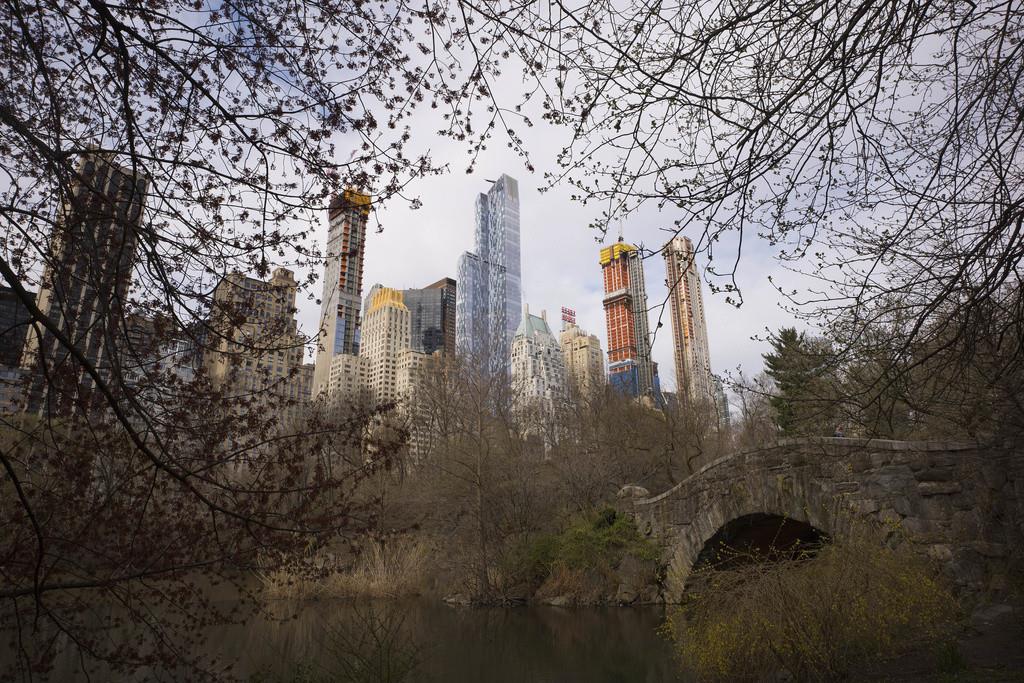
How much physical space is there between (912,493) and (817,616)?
320cm

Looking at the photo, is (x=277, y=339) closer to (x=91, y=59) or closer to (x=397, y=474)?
(x=91, y=59)

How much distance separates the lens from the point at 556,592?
17078 mm

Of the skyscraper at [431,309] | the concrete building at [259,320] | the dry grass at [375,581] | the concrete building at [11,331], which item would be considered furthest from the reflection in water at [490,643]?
the skyscraper at [431,309]

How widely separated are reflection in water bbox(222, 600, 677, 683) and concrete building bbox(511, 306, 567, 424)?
10.7m

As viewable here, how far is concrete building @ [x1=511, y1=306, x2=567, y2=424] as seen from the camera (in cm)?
2677

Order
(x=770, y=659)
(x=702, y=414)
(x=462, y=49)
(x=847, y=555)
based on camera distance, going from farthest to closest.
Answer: (x=702, y=414) → (x=847, y=555) → (x=770, y=659) → (x=462, y=49)

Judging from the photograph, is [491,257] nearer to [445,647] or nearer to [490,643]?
[490,643]

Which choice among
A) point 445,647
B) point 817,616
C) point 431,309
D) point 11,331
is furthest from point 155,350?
point 431,309

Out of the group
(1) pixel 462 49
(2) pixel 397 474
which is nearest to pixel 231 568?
(1) pixel 462 49

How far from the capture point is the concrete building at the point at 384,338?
3812 cm

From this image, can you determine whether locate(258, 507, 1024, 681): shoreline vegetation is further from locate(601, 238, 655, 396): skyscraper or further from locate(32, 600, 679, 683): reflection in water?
locate(601, 238, 655, 396): skyscraper

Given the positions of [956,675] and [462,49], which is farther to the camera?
[956,675]

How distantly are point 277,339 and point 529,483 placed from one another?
621 inches

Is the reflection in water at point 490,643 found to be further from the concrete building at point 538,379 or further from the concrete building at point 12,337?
the concrete building at point 538,379
